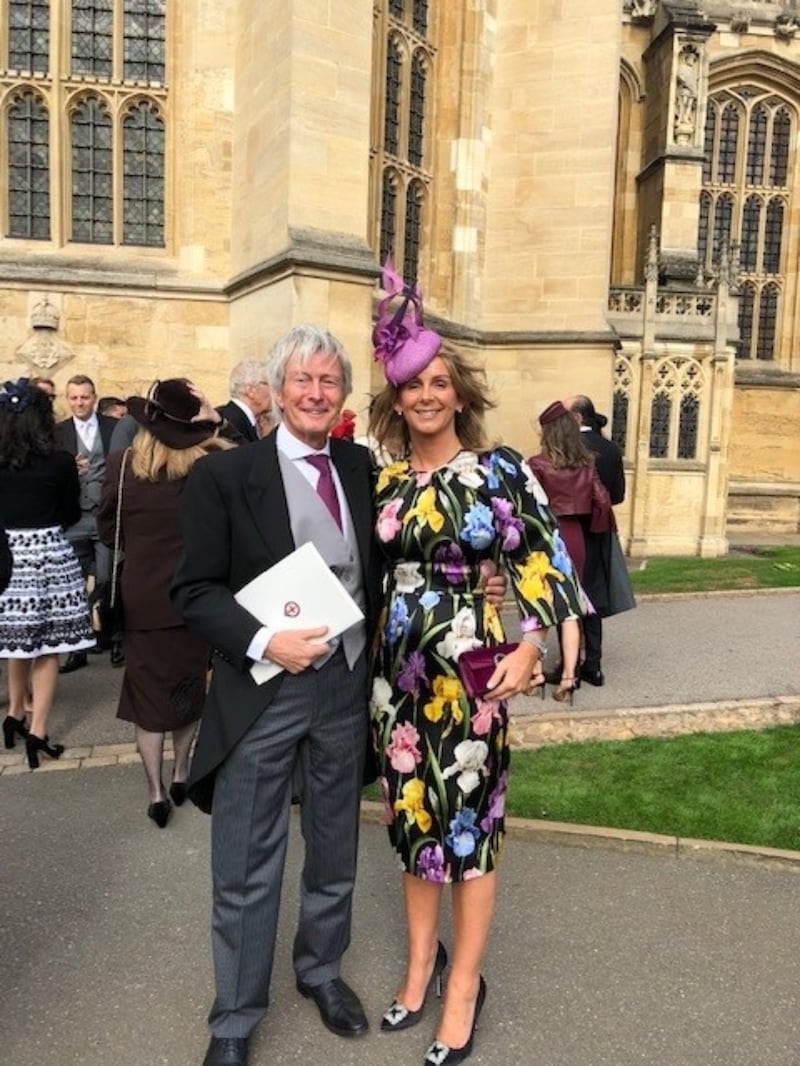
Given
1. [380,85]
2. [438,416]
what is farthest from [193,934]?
[380,85]

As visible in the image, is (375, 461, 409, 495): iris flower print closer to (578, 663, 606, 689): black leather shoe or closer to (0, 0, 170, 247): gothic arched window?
(578, 663, 606, 689): black leather shoe

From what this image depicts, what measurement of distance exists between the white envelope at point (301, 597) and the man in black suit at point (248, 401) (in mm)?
3115

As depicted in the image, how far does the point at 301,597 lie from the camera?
7.66ft

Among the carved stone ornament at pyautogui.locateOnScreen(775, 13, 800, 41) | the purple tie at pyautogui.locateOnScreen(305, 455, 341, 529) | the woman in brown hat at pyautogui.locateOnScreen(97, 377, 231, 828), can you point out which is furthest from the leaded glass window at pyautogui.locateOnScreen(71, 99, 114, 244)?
the carved stone ornament at pyautogui.locateOnScreen(775, 13, 800, 41)

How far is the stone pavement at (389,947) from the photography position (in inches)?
104

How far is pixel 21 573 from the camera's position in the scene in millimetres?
4891

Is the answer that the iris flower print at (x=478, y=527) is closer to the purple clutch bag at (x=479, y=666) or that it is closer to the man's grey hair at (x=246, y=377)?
the purple clutch bag at (x=479, y=666)

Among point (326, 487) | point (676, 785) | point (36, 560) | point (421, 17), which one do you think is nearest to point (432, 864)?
point (326, 487)

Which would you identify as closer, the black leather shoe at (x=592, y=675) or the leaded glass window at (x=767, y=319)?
the black leather shoe at (x=592, y=675)

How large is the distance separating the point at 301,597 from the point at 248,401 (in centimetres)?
342

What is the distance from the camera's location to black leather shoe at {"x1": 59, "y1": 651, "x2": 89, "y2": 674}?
6.73 metres

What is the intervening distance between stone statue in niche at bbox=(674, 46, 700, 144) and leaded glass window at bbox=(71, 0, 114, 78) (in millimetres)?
13146

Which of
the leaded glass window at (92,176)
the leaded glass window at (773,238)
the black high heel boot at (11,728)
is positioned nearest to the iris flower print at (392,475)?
the black high heel boot at (11,728)

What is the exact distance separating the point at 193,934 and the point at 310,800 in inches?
39.6
